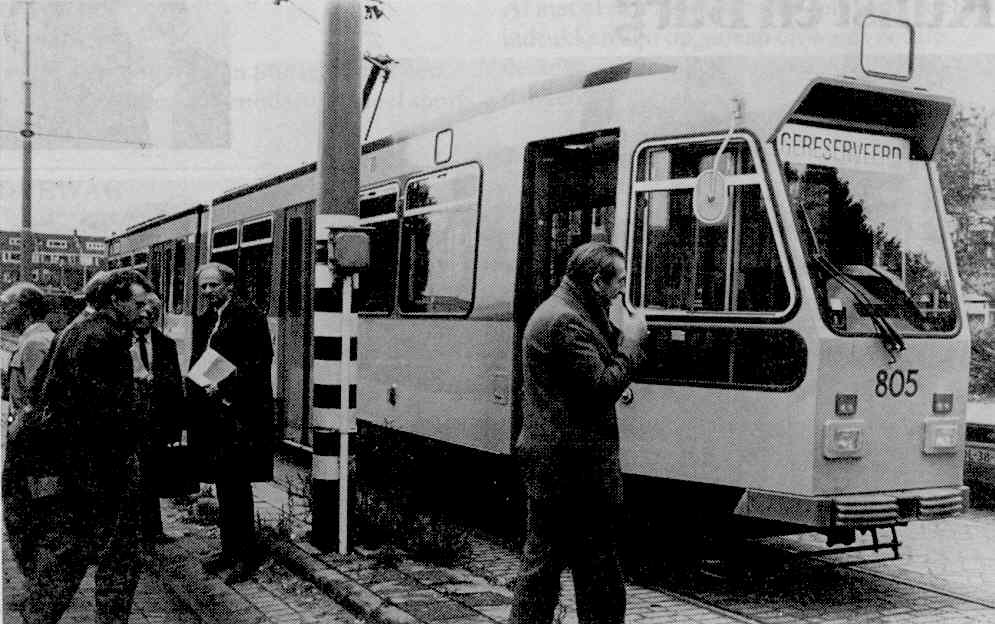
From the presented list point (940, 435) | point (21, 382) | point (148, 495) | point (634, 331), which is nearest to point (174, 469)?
point (148, 495)

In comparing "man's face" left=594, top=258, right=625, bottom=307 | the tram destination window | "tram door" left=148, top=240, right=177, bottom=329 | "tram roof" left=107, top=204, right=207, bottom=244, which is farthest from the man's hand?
"tram door" left=148, top=240, right=177, bottom=329

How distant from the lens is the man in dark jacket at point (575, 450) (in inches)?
160

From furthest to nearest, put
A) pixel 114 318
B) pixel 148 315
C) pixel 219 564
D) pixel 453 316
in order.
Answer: pixel 453 316, pixel 219 564, pixel 148 315, pixel 114 318

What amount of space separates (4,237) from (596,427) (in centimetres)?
397

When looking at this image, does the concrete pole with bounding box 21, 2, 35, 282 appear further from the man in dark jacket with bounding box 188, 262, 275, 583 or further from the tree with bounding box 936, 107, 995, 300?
the tree with bounding box 936, 107, 995, 300

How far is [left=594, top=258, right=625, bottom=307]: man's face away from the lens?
4.25 m

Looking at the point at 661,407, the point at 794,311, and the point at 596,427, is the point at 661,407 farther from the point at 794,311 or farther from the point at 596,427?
the point at 596,427

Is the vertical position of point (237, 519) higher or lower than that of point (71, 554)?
lower

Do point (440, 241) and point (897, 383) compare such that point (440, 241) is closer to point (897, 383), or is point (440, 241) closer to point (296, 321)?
point (296, 321)

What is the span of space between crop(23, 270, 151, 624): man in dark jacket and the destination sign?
3.61 m

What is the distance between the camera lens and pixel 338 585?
5.79 meters

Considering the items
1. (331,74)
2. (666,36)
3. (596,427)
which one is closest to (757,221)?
(666,36)

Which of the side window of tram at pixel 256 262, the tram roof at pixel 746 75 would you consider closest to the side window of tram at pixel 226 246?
the side window of tram at pixel 256 262

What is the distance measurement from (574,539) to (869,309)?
2461 millimetres
